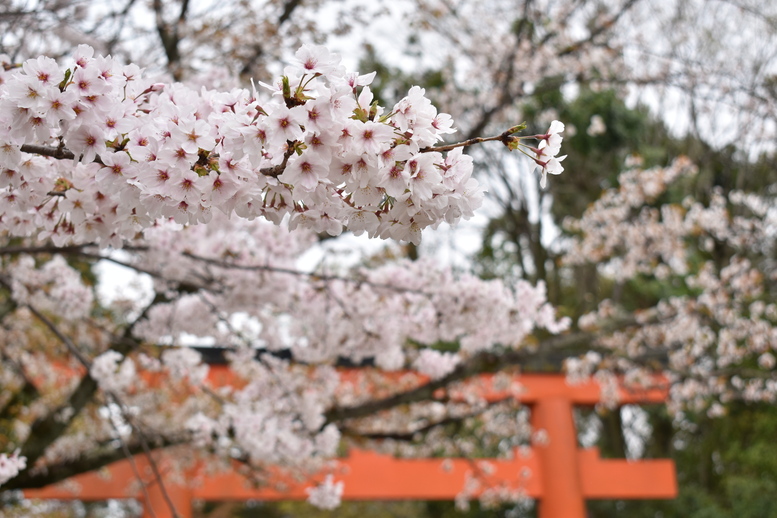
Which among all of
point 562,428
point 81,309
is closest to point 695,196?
point 562,428

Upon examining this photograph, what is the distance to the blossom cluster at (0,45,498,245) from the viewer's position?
1217mm

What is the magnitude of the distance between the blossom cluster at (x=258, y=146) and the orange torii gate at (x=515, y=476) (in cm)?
619

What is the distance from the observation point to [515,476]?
7918 mm

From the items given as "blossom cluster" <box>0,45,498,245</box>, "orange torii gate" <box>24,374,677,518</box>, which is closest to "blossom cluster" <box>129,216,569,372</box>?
"blossom cluster" <box>0,45,498,245</box>

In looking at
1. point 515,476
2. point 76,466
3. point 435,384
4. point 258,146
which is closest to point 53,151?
point 258,146

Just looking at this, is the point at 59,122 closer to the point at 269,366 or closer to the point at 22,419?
the point at 269,366

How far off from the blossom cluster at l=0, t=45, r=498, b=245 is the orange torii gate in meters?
6.19

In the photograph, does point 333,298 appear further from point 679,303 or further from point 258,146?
point 679,303

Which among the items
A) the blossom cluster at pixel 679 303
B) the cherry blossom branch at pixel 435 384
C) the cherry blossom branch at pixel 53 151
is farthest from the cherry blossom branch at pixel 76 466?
the blossom cluster at pixel 679 303

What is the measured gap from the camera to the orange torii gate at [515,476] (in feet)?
24.0

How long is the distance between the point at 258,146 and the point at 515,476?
24.6ft

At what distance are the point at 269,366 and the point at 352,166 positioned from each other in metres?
3.18

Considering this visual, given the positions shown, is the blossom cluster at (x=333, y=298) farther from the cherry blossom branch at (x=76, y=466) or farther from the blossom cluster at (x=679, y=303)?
the blossom cluster at (x=679, y=303)

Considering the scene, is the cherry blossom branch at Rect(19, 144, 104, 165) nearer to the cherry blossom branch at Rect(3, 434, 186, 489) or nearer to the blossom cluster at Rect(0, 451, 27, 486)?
the blossom cluster at Rect(0, 451, 27, 486)
